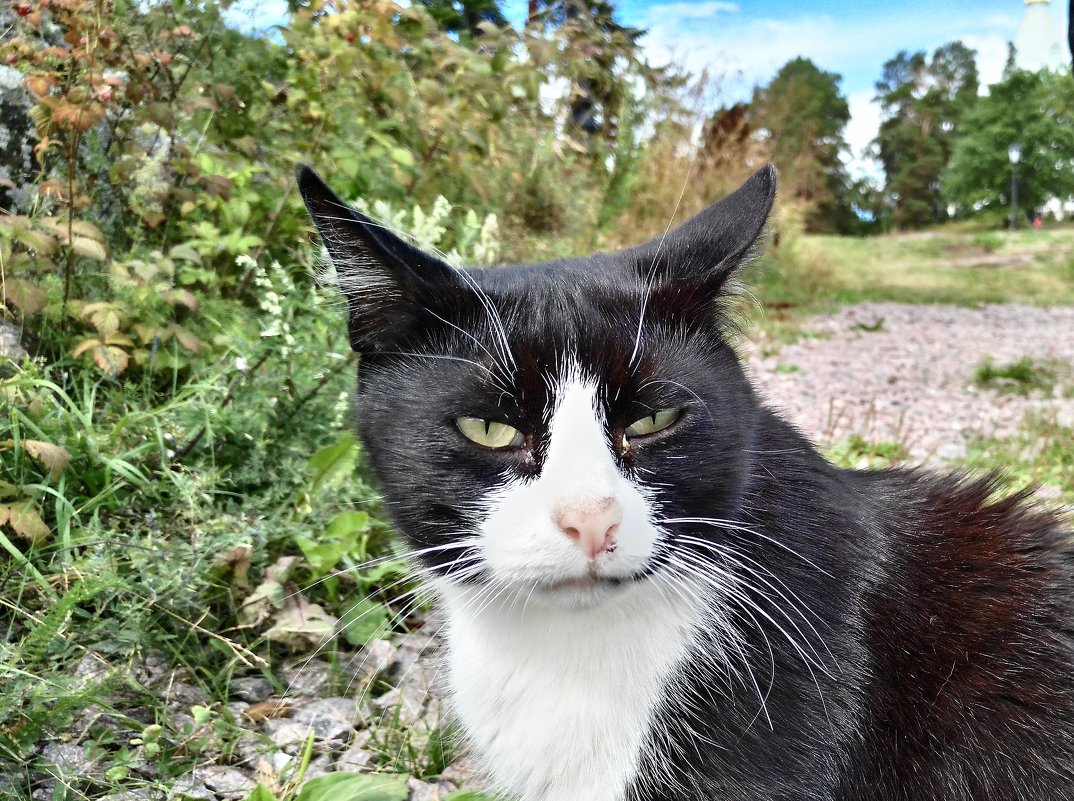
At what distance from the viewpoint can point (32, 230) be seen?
225cm

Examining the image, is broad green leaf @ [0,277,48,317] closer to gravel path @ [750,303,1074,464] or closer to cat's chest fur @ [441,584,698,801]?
cat's chest fur @ [441,584,698,801]

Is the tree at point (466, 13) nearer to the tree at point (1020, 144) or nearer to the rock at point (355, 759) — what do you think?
the rock at point (355, 759)

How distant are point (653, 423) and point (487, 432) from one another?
29 centimetres

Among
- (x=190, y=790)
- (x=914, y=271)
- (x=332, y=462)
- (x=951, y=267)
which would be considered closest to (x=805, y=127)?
(x=914, y=271)

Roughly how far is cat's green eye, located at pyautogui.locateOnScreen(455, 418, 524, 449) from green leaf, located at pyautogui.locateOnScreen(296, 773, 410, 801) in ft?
2.75

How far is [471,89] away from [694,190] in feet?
12.9

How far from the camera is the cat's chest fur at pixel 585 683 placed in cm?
132

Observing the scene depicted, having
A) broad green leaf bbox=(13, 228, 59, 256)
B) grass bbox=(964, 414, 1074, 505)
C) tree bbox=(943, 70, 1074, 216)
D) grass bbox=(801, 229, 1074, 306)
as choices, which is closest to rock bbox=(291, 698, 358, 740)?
broad green leaf bbox=(13, 228, 59, 256)

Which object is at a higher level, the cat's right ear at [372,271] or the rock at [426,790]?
the cat's right ear at [372,271]

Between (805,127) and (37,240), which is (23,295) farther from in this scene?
(805,127)

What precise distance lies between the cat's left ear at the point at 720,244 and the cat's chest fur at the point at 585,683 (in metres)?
0.58

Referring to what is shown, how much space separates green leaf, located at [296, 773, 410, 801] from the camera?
157cm

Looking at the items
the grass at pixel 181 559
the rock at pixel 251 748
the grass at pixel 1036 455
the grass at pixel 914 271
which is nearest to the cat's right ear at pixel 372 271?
the grass at pixel 181 559

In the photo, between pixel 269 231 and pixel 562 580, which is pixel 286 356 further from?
pixel 562 580
